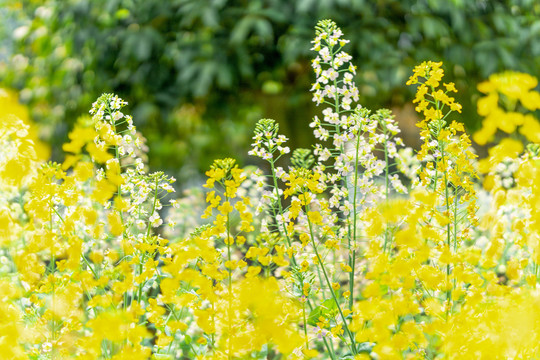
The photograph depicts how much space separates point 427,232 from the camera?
1021 millimetres

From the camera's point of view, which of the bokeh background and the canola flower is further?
the bokeh background

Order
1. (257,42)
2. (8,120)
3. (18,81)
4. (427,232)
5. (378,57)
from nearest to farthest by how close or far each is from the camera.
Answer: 1. (427,232)
2. (8,120)
3. (378,57)
4. (257,42)
5. (18,81)

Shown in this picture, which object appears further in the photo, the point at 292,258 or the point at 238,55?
the point at 238,55

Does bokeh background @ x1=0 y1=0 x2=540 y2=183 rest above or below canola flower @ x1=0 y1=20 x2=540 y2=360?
above

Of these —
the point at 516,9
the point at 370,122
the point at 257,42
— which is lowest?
the point at 370,122

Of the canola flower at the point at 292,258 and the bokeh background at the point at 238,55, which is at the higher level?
the bokeh background at the point at 238,55

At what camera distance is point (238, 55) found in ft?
8.48

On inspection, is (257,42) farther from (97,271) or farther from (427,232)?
(427,232)

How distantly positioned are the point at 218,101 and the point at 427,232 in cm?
188

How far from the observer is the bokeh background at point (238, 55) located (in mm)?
A: 2537

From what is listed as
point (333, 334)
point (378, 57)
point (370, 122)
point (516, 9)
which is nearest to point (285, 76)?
point (378, 57)

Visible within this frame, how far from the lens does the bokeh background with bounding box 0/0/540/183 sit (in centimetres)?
254

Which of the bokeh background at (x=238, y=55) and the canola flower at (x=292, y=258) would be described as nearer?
the canola flower at (x=292, y=258)

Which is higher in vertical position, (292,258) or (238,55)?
(238,55)
